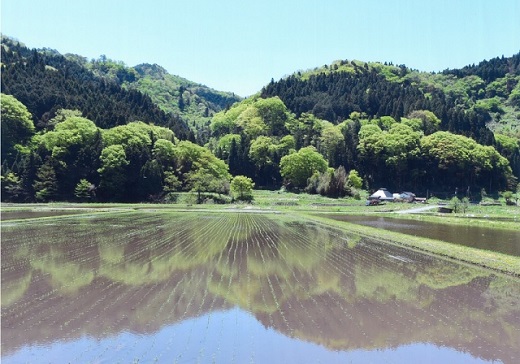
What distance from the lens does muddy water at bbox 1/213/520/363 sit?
8.38 metres

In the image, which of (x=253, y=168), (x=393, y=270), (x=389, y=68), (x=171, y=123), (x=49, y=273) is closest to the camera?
(x=49, y=273)

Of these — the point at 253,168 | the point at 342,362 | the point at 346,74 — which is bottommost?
the point at 342,362

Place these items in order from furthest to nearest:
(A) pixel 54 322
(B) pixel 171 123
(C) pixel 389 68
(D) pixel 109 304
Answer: (C) pixel 389 68, (B) pixel 171 123, (D) pixel 109 304, (A) pixel 54 322

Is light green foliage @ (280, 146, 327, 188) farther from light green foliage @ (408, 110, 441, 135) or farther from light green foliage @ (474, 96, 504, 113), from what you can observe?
light green foliage @ (474, 96, 504, 113)

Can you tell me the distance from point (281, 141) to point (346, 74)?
7477 cm

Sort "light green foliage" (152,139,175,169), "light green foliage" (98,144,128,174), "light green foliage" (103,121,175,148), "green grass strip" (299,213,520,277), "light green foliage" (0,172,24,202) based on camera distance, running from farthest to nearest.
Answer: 1. "light green foliage" (152,139,175,169)
2. "light green foliage" (103,121,175,148)
3. "light green foliage" (98,144,128,174)
4. "light green foliage" (0,172,24,202)
5. "green grass strip" (299,213,520,277)

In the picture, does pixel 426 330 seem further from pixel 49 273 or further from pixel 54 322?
pixel 49 273

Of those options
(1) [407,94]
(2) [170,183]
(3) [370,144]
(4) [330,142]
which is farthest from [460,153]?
(2) [170,183]

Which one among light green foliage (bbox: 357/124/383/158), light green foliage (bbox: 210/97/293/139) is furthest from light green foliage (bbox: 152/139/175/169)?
light green foliage (bbox: 357/124/383/158)

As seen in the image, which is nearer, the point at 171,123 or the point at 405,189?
the point at 405,189

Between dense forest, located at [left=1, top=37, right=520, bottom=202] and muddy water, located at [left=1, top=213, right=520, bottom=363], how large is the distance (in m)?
52.5

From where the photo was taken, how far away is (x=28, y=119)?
3260 inches

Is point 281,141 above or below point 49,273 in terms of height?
above

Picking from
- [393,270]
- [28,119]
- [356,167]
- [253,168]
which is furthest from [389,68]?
[393,270]
